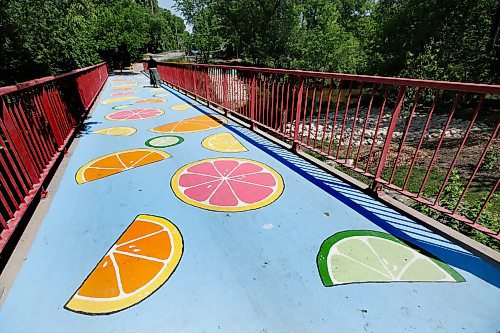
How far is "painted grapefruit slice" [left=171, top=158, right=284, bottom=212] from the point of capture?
9.22 feet

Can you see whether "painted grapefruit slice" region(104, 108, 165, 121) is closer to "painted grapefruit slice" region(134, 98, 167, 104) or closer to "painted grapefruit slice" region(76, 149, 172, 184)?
"painted grapefruit slice" region(134, 98, 167, 104)

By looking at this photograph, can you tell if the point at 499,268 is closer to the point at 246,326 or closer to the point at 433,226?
the point at 433,226

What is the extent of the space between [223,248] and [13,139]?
238cm

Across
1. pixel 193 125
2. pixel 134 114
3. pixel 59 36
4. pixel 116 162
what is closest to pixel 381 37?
→ pixel 193 125

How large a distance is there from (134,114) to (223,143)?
394cm

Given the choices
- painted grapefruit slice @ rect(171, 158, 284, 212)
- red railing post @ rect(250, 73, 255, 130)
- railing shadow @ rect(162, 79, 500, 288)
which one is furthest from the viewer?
red railing post @ rect(250, 73, 255, 130)

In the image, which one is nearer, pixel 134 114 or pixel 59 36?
pixel 134 114

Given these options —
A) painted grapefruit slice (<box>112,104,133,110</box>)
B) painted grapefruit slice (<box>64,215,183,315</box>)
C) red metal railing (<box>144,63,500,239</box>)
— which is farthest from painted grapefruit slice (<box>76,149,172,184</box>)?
painted grapefruit slice (<box>112,104,133,110</box>)

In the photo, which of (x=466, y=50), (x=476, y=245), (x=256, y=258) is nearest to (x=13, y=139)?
(x=256, y=258)

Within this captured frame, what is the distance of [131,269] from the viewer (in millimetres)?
1959

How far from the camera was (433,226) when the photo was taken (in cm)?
238

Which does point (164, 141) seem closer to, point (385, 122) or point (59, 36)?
point (59, 36)

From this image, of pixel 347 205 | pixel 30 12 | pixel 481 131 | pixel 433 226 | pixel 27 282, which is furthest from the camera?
pixel 481 131

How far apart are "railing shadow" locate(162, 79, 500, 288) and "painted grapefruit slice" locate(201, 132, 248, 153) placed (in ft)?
2.26
